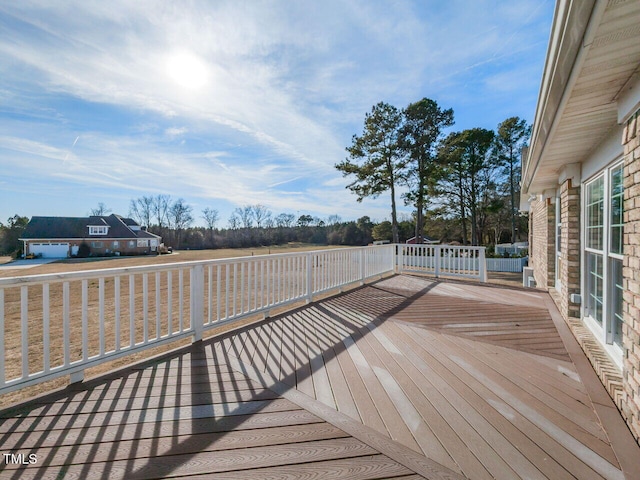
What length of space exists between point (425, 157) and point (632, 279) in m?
16.6

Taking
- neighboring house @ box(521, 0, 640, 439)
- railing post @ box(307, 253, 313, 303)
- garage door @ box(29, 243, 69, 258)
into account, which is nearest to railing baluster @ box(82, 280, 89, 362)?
railing post @ box(307, 253, 313, 303)

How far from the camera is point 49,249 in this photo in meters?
30.5

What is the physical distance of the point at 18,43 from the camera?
4.63m

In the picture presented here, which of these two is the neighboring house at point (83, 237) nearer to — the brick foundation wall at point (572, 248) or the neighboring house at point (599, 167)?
the brick foundation wall at point (572, 248)

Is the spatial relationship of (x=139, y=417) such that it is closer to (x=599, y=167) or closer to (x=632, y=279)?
(x=632, y=279)

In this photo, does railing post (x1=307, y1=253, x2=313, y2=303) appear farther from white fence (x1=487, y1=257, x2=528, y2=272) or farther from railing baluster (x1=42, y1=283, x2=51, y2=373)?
white fence (x1=487, y1=257, x2=528, y2=272)

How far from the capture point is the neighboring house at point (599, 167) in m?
1.21

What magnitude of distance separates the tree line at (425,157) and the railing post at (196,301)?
14.8 m

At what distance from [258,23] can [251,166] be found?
12524mm

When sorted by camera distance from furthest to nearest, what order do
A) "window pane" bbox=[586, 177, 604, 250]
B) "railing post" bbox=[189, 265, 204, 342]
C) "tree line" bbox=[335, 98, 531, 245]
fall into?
"tree line" bbox=[335, 98, 531, 245], "railing post" bbox=[189, 265, 204, 342], "window pane" bbox=[586, 177, 604, 250]

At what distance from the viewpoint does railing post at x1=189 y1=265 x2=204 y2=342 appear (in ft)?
9.71

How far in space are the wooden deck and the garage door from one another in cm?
3902

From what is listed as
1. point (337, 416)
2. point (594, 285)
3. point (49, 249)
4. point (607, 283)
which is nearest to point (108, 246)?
point (49, 249)

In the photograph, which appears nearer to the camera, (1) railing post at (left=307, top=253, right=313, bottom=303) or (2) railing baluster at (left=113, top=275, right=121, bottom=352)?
(2) railing baluster at (left=113, top=275, right=121, bottom=352)
